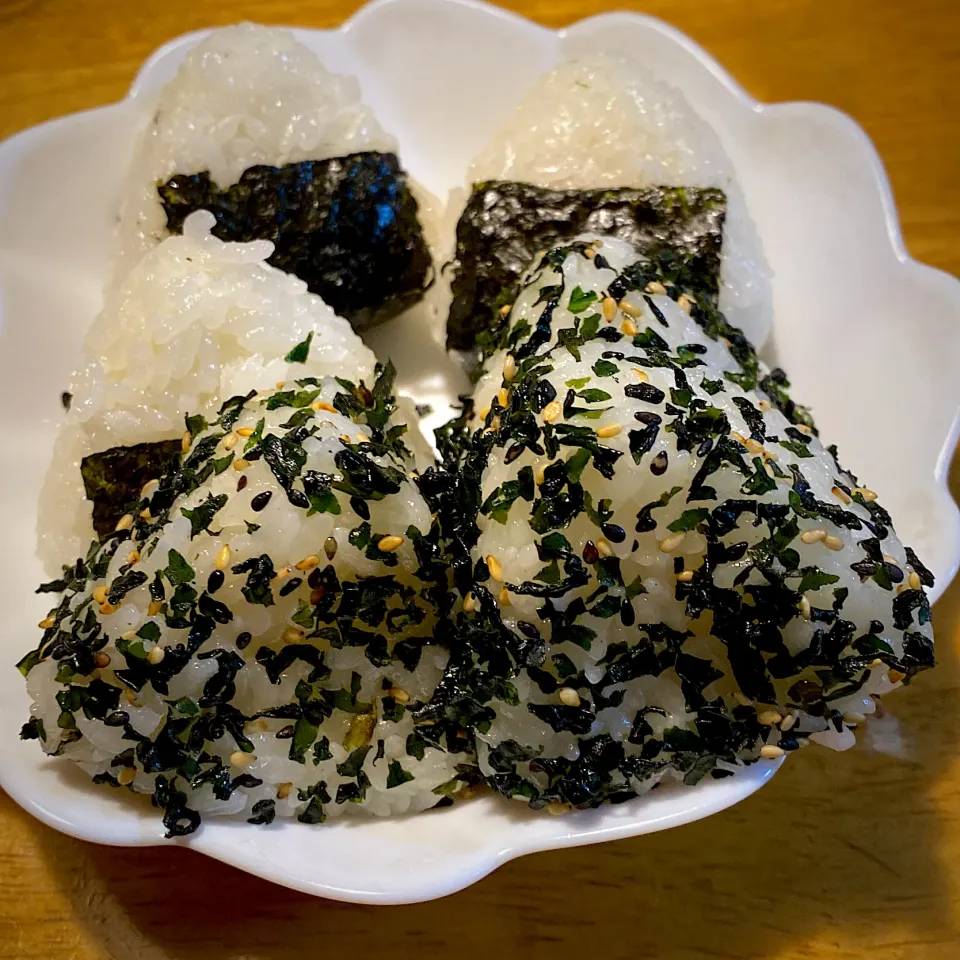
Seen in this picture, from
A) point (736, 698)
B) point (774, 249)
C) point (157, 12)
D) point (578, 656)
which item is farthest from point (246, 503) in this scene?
point (157, 12)

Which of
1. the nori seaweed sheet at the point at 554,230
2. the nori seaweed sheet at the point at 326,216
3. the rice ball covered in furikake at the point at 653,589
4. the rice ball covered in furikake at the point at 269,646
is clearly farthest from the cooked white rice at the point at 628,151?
the rice ball covered in furikake at the point at 269,646

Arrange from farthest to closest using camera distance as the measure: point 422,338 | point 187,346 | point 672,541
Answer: point 422,338
point 187,346
point 672,541

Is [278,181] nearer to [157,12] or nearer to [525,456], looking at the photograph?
[525,456]

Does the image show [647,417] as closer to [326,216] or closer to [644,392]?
[644,392]

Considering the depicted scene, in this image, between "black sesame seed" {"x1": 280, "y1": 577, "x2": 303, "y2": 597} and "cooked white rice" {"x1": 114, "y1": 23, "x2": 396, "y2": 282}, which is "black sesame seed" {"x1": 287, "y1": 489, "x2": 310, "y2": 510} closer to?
"black sesame seed" {"x1": 280, "y1": 577, "x2": 303, "y2": 597}

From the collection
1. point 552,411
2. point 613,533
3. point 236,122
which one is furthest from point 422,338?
point 613,533

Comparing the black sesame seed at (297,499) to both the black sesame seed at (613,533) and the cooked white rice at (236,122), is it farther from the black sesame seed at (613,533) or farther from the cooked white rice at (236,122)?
the cooked white rice at (236,122)

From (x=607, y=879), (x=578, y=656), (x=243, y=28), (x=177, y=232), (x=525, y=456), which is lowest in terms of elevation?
(x=607, y=879)
